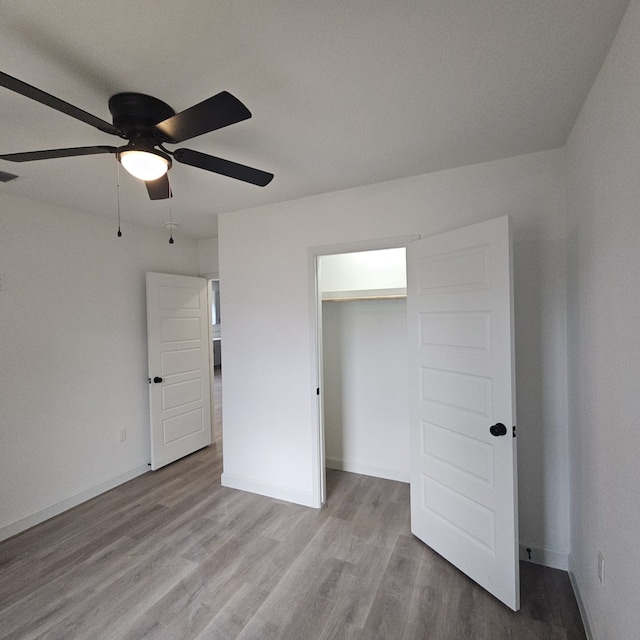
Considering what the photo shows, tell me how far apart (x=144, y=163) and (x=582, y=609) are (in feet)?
9.93

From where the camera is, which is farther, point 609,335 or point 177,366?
point 177,366

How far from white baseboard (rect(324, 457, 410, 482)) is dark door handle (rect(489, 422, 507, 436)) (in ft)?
5.40

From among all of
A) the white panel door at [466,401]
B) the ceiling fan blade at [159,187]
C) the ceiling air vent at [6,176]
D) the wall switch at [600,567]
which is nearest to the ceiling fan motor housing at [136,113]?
the ceiling fan blade at [159,187]

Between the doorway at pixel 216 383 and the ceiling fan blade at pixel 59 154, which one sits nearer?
the ceiling fan blade at pixel 59 154

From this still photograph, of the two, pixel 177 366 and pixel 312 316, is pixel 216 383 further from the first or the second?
pixel 312 316

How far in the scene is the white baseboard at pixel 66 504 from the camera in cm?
252

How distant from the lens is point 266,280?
296 centimetres

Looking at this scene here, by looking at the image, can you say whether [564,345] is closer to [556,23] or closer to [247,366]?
[556,23]

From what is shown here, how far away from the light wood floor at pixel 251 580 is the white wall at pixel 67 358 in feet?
1.21

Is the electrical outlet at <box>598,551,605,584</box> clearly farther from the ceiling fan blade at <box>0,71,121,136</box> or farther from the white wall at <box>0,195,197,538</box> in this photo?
the white wall at <box>0,195,197,538</box>

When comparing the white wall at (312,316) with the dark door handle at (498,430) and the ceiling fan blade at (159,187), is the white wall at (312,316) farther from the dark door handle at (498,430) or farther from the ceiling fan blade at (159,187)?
the ceiling fan blade at (159,187)

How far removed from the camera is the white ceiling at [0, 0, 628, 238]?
1.09m

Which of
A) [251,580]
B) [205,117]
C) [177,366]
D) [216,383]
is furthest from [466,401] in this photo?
[216,383]

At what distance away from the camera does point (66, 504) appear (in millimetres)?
2857
